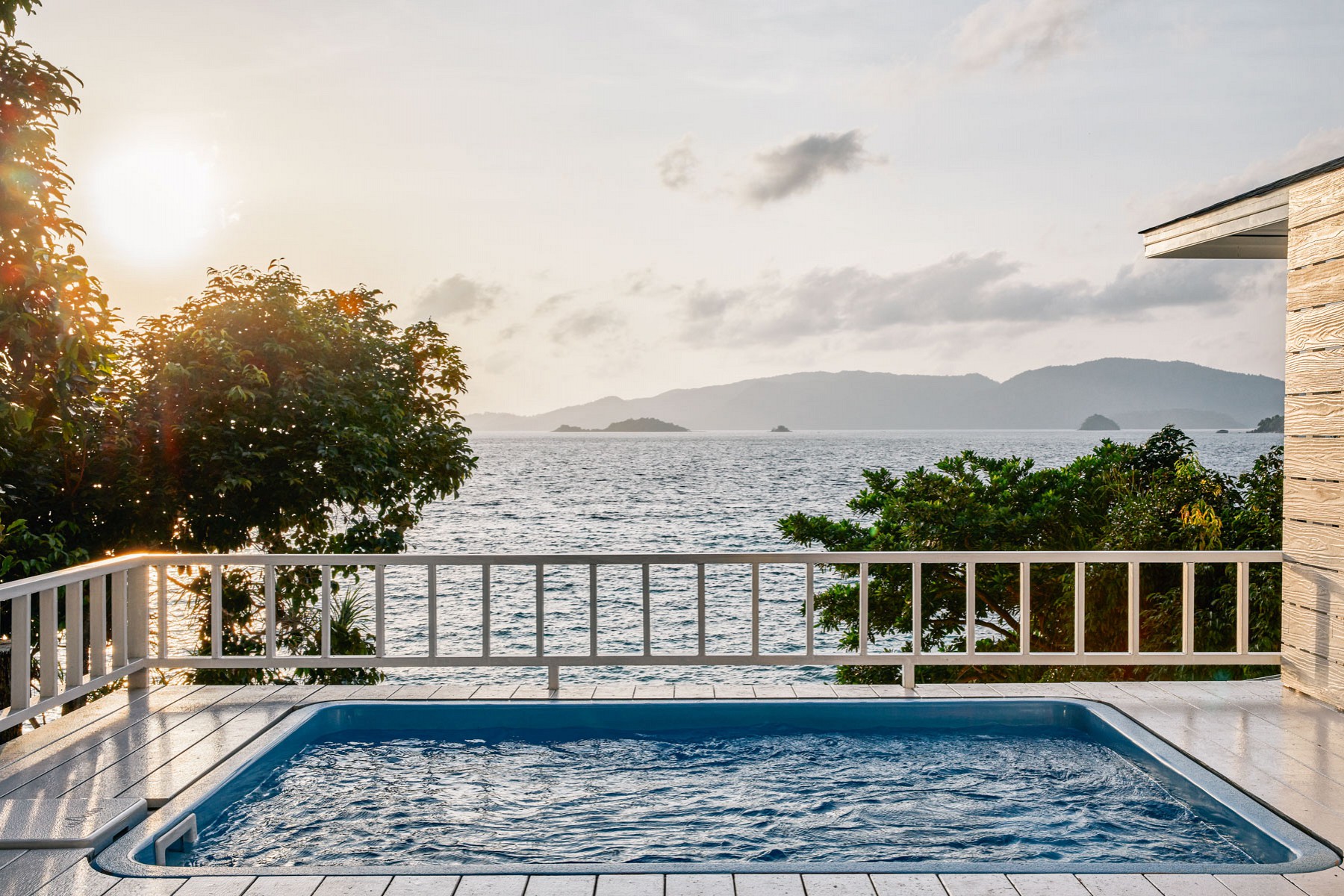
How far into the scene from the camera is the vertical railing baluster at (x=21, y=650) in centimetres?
398

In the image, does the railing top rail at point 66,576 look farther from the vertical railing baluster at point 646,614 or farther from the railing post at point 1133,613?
the railing post at point 1133,613

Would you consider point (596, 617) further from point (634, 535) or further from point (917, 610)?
point (634, 535)

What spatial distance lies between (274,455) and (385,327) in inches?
73.5

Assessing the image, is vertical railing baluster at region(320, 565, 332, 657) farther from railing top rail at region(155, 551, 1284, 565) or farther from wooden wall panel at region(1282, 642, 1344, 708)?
wooden wall panel at region(1282, 642, 1344, 708)

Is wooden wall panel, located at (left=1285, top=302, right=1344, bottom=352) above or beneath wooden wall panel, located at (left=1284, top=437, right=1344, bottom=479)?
above

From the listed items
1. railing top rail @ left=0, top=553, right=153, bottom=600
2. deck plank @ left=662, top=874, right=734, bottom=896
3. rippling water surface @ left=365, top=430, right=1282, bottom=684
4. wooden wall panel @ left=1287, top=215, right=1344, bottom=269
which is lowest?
rippling water surface @ left=365, top=430, right=1282, bottom=684

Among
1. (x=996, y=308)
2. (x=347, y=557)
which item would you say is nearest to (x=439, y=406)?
(x=347, y=557)

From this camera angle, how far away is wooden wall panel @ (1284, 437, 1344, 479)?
4.43m

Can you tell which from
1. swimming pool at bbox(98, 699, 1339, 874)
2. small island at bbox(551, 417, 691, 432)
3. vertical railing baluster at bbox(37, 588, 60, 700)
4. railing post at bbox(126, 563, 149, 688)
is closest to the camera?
swimming pool at bbox(98, 699, 1339, 874)

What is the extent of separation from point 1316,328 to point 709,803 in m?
3.55

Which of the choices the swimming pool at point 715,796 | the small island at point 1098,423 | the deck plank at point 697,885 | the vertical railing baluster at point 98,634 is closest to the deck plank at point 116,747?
the vertical railing baluster at point 98,634

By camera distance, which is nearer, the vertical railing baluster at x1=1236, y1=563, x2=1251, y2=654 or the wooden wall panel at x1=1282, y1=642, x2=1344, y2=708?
the wooden wall panel at x1=1282, y1=642, x2=1344, y2=708

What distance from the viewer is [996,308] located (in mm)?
25578

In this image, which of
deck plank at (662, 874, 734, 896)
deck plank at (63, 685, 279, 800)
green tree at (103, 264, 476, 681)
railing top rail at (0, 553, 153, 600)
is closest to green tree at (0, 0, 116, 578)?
railing top rail at (0, 553, 153, 600)
